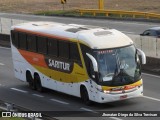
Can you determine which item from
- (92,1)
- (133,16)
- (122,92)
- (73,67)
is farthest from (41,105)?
(92,1)

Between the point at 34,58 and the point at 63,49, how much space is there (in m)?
2.62

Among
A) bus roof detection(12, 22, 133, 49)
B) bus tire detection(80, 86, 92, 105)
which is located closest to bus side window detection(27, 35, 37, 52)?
bus roof detection(12, 22, 133, 49)

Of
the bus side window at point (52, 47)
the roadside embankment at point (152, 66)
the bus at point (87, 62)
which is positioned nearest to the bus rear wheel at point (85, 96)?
the bus at point (87, 62)

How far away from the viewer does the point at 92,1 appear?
84875 millimetres

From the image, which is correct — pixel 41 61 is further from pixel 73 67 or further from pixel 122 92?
pixel 122 92

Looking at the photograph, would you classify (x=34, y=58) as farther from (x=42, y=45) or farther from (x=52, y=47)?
(x=52, y=47)

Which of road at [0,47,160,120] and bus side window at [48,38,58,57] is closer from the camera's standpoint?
road at [0,47,160,120]

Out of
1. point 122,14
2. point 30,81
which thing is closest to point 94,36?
point 30,81

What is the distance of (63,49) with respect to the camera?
71.3ft

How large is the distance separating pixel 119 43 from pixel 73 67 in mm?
2109

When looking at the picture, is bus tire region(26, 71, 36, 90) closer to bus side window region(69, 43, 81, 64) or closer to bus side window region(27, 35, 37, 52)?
bus side window region(27, 35, 37, 52)

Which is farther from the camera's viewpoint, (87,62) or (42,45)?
(42,45)

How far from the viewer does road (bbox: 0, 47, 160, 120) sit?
65.0 feet

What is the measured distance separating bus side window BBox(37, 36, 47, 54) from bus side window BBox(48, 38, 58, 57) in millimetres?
341
